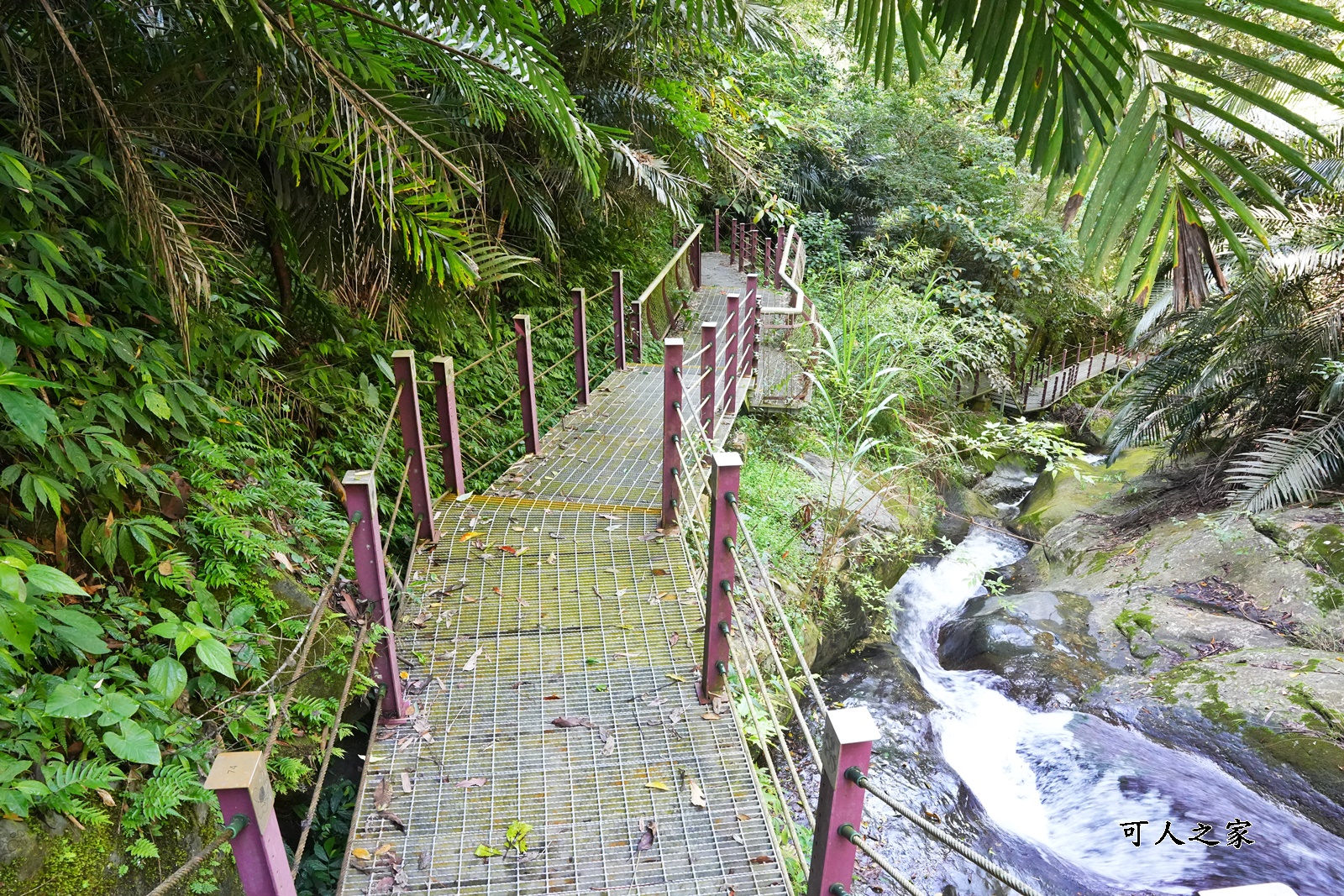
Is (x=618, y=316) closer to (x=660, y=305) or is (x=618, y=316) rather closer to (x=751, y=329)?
(x=751, y=329)

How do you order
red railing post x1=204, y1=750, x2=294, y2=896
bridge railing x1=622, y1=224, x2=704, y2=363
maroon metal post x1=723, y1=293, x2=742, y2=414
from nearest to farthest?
red railing post x1=204, y1=750, x2=294, y2=896 → maroon metal post x1=723, y1=293, x2=742, y2=414 → bridge railing x1=622, y1=224, x2=704, y2=363

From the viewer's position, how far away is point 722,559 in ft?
9.33

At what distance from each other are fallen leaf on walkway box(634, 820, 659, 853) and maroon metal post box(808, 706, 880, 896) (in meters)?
0.77

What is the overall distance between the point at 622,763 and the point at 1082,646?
5.31m

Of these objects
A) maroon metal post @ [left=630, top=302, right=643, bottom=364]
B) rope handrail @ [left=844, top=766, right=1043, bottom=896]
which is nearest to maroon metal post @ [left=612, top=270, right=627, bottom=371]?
maroon metal post @ [left=630, top=302, right=643, bottom=364]

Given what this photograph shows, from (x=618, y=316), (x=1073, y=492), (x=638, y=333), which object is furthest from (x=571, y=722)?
(x=1073, y=492)

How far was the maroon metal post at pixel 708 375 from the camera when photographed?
201 inches

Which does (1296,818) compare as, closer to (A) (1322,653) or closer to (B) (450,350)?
(A) (1322,653)

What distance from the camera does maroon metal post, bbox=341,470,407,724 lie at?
106 inches

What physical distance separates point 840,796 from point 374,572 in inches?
76.9

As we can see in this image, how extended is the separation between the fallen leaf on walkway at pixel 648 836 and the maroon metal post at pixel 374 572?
1.11 metres

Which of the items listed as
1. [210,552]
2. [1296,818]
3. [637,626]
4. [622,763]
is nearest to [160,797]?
[210,552]

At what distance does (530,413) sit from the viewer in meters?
5.23

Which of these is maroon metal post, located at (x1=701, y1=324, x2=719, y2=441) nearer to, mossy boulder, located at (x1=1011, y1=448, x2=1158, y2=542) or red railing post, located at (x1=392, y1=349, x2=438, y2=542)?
red railing post, located at (x1=392, y1=349, x2=438, y2=542)
